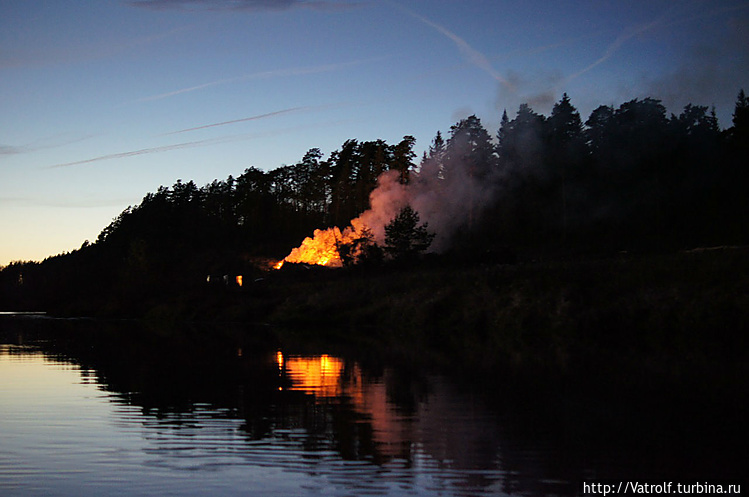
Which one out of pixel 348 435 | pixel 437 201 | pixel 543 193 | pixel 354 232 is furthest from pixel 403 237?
pixel 348 435

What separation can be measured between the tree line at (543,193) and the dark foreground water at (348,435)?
58.1 meters

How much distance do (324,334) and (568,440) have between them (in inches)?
1473

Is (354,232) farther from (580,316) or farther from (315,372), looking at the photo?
(315,372)

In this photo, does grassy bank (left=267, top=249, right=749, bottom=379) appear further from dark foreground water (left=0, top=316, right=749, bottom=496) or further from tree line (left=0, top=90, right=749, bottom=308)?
tree line (left=0, top=90, right=749, bottom=308)

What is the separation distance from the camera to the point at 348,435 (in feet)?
45.8

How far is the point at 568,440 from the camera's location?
1300 centimetres

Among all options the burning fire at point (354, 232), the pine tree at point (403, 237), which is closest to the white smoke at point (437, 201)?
the burning fire at point (354, 232)

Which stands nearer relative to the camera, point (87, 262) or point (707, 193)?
Result: point (707, 193)

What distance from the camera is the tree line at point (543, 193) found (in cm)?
8706

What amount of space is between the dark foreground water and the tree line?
191 ft

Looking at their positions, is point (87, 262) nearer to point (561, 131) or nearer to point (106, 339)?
point (561, 131)

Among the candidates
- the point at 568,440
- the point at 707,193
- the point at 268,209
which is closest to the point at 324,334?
the point at 568,440

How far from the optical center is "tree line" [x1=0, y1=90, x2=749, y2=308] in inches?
3428

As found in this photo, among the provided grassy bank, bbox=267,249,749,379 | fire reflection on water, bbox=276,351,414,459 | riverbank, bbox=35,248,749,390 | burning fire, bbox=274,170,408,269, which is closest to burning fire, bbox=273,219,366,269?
burning fire, bbox=274,170,408,269
